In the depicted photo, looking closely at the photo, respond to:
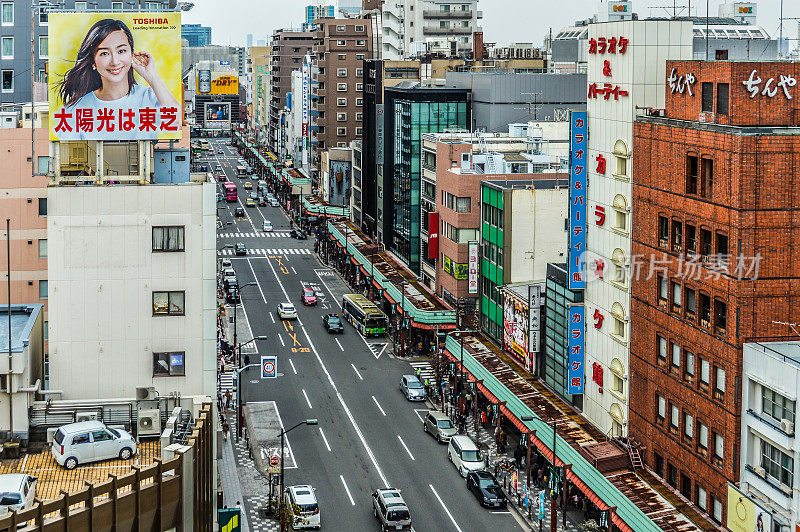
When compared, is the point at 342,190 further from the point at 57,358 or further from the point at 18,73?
the point at 57,358

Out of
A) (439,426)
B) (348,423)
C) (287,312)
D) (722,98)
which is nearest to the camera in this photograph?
(722,98)

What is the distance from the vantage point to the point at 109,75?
44.1 meters

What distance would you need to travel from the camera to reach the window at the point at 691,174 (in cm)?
5591

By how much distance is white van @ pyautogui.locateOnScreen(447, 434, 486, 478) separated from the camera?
7081 cm

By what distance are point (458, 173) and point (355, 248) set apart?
38410 mm

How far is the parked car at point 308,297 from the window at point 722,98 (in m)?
74.0

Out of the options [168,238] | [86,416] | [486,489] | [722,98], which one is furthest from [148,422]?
[486,489]

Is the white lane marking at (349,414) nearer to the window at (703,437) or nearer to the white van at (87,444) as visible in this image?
the window at (703,437)

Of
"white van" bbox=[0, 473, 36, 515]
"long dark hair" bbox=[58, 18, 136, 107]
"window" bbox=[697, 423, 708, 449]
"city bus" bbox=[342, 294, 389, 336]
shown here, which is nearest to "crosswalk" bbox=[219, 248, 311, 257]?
"city bus" bbox=[342, 294, 389, 336]

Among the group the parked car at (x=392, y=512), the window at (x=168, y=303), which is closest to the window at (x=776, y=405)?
the parked car at (x=392, y=512)

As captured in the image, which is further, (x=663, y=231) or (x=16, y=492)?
(x=663, y=231)

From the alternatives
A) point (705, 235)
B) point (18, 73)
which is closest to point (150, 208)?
point (705, 235)

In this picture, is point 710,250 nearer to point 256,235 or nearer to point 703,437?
point 703,437

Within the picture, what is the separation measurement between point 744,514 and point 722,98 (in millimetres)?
18500
